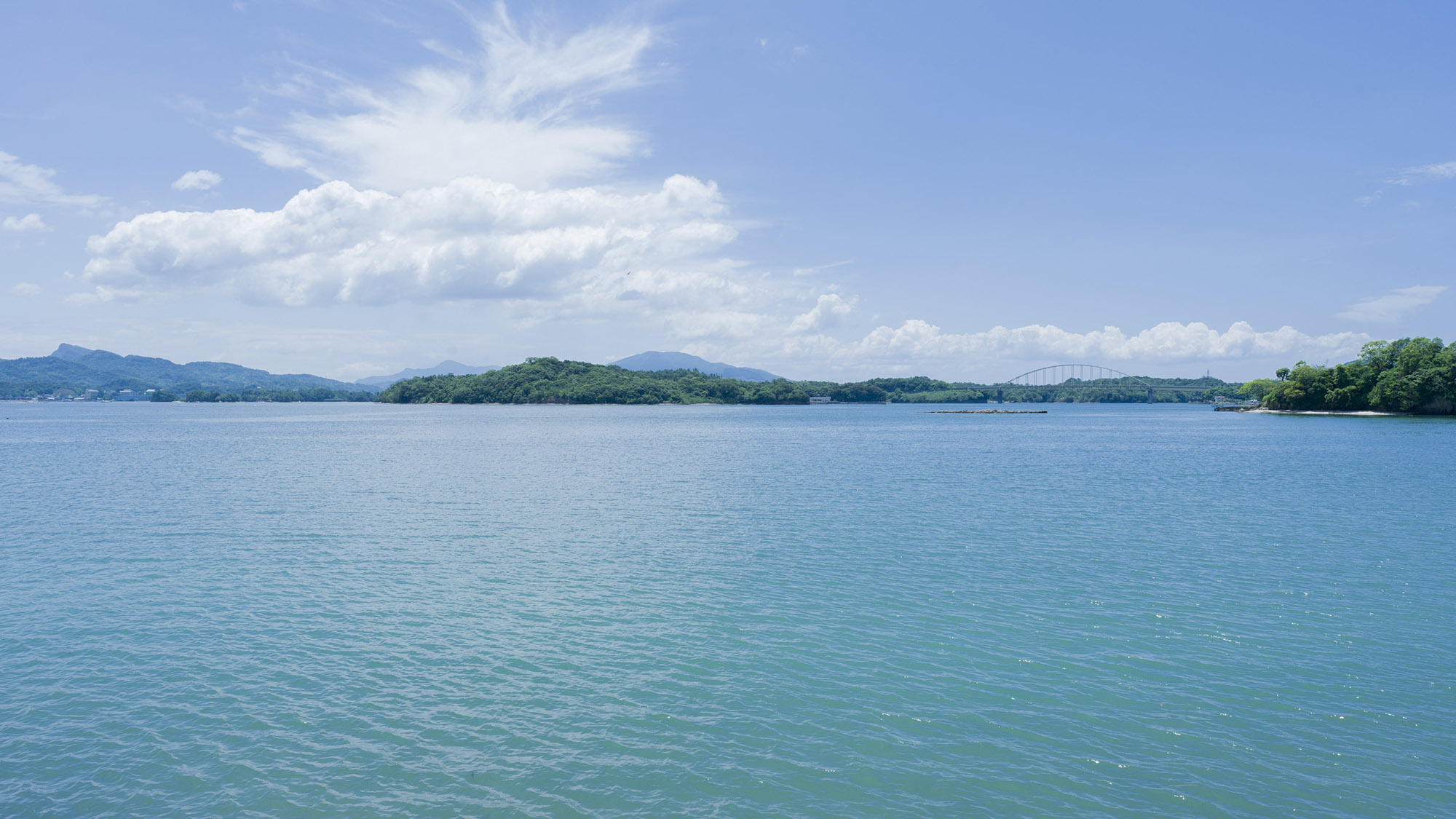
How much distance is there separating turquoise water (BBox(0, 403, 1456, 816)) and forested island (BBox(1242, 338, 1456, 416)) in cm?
11297

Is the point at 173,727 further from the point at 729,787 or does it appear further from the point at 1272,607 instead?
the point at 1272,607

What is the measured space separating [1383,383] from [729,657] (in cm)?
15633

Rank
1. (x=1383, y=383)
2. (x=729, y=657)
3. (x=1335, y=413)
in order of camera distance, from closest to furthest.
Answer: (x=729, y=657) → (x=1383, y=383) → (x=1335, y=413)

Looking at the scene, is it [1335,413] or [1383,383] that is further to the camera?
[1335,413]

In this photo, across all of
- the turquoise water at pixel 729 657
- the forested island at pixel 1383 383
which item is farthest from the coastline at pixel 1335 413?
the turquoise water at pixel 729 657

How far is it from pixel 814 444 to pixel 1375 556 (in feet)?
185

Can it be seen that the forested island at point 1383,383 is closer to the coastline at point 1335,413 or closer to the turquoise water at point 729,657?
the coastline at point 1335,413

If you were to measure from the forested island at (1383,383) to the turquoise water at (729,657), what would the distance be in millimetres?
112970

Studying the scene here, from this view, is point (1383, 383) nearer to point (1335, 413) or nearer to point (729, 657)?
point (1335, 413)

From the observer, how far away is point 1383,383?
127 metres

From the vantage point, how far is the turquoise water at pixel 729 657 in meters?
10.4

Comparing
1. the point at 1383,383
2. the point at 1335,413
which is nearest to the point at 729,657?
the point at 1383,383

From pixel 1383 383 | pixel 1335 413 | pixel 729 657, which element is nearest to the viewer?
pixel 729 657

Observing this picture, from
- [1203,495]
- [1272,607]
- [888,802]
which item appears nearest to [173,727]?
[888,802]
